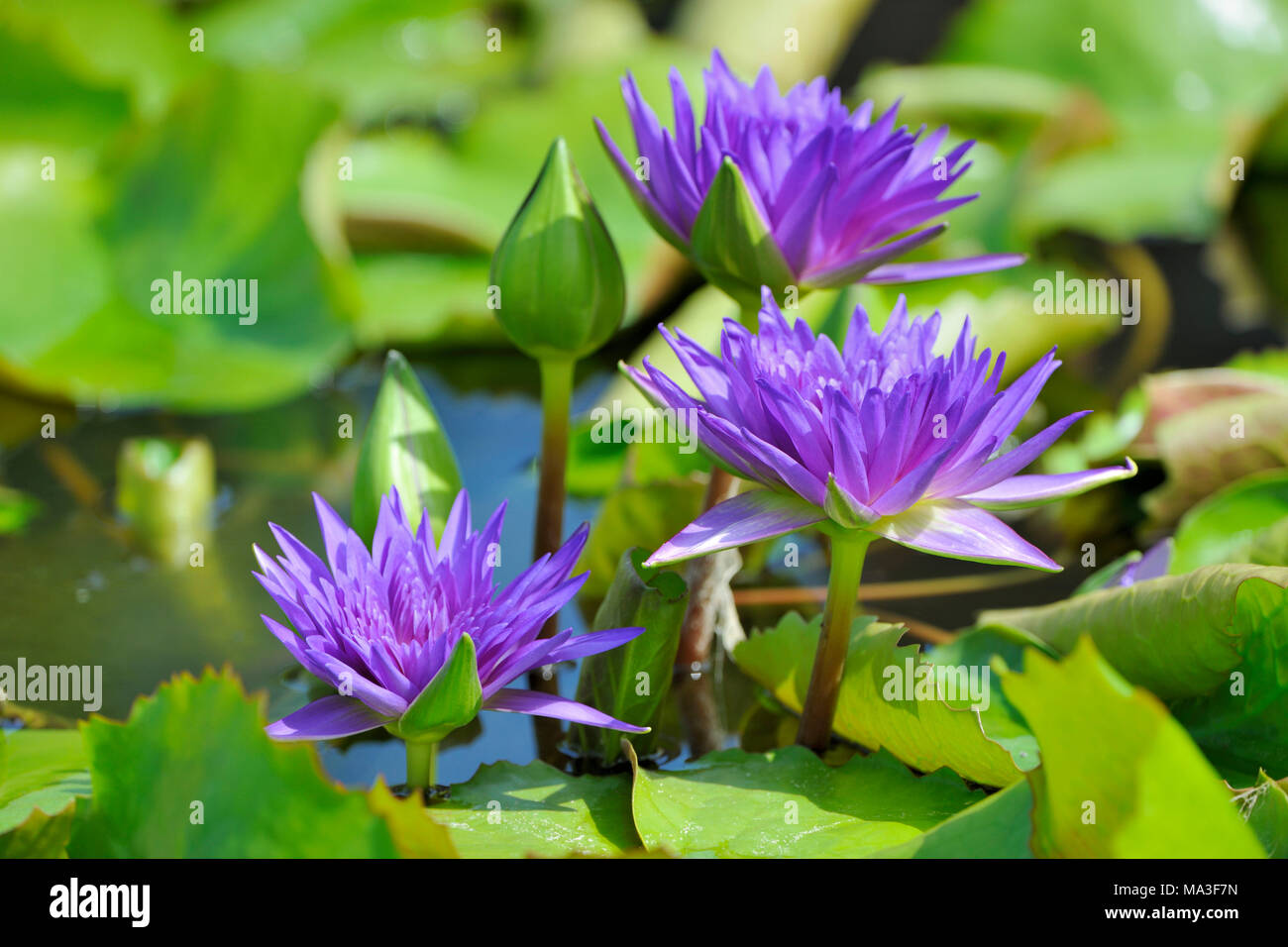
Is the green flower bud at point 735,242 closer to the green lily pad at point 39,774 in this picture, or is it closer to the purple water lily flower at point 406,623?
the purple water lily flower at point 406,623

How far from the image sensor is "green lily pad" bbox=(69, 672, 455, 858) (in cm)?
61

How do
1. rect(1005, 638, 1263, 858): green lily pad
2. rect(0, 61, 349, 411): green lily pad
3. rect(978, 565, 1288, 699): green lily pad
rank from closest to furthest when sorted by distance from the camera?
1. rect(1005, 638, 1263, 858): green lily pad
2. rect(978, 565, 1288, 699): green lily pad
3. rect(0, 61, 349, 411): green lily pad

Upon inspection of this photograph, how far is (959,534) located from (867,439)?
0.08 metres

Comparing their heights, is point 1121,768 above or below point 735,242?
below

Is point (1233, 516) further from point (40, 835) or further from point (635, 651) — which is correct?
point (40, 835)

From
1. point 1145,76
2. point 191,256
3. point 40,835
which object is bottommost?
point 40,835

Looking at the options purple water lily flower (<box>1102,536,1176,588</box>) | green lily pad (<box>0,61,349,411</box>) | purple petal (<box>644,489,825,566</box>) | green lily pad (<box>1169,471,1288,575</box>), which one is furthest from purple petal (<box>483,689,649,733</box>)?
green lily pad (<box>0,61,349,411</box>)

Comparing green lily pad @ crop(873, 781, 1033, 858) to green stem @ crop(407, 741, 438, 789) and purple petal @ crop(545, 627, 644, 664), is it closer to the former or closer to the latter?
purple petal @ crop(545, 627, 644, 664)

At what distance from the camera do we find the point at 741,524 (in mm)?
662

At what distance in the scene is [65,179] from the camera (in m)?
1.61

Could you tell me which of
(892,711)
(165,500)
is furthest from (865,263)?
(165,500)

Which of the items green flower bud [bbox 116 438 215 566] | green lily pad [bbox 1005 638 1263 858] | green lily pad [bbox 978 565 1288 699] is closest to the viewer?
green lily pad [bbox 1005 638 1263 858]

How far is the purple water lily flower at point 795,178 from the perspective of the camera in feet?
2.51

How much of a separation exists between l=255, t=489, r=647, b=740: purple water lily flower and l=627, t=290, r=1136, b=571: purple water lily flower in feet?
0.31
